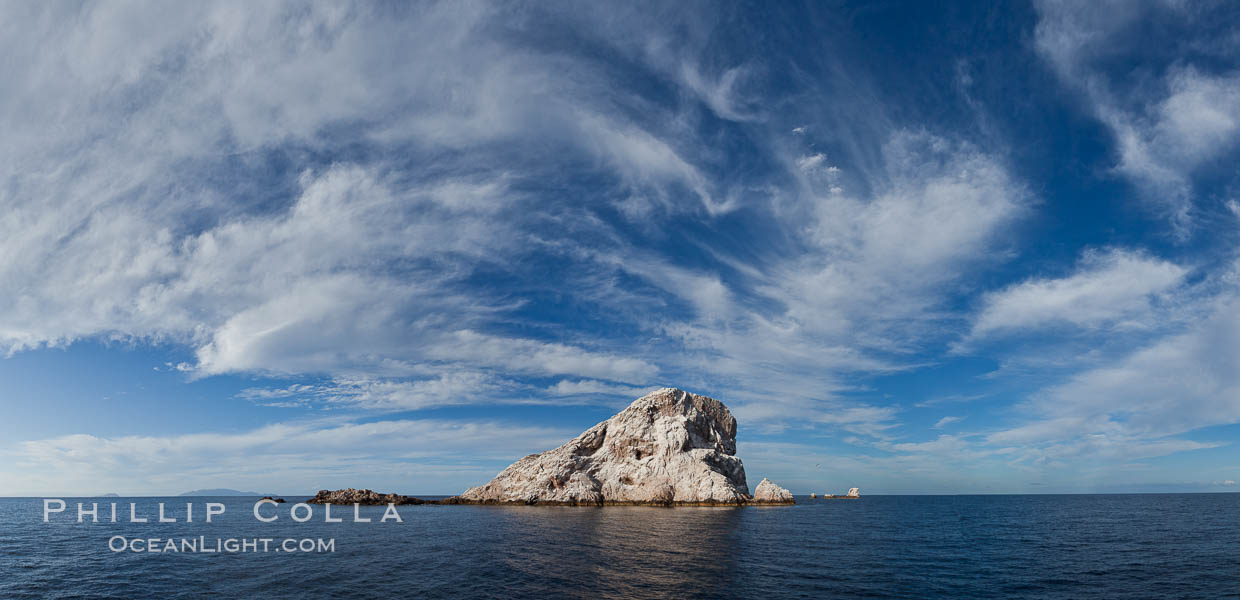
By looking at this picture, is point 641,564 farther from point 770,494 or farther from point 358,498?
point 358,498

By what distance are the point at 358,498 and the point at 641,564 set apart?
123 metres

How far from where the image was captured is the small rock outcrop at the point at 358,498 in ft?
448

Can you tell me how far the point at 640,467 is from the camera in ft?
395

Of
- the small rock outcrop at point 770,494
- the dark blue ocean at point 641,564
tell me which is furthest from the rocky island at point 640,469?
the dark blue ocean at point 641,564

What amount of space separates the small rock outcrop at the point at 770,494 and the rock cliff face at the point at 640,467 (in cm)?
23

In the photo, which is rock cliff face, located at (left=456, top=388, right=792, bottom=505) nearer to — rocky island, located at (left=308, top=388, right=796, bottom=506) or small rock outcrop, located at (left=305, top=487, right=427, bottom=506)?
rocky island, located at (left=308, top=388, right=796, bottom=506)

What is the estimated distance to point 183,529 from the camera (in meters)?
68.1

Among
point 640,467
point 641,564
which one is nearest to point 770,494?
point 640,467

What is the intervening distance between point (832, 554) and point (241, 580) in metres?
43.7

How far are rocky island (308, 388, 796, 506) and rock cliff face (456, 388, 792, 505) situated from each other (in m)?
0.21

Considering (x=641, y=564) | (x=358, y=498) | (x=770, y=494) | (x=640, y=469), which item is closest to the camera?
(x=641, y=564)

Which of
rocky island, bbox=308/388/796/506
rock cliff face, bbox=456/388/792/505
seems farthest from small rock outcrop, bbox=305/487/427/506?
rock cliff face, bbox=456/388/792/505

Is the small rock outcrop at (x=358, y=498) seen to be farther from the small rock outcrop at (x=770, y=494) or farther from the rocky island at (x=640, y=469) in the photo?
the small rock outcrop at (x=770, y=494)

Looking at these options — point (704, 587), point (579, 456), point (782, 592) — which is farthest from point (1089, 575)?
point (579, 456)
